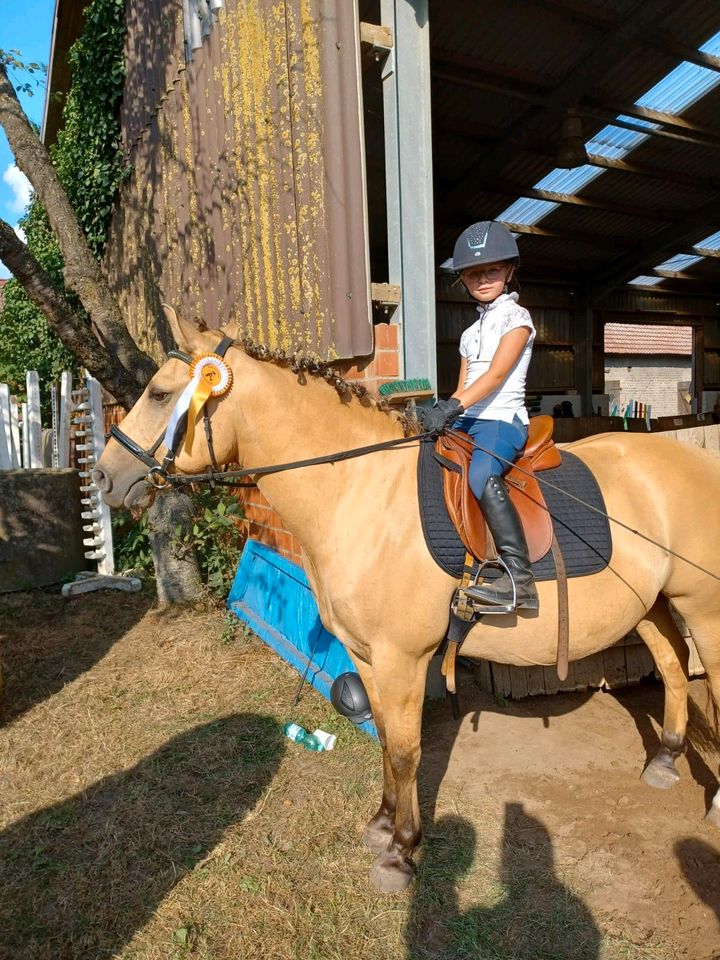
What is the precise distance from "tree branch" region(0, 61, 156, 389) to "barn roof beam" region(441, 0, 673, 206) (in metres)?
5.62

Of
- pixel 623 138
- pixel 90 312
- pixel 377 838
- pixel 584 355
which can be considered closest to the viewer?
pixel 377 838

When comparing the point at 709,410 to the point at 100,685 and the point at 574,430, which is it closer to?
the point at 574,430

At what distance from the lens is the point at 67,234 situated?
18.9ft

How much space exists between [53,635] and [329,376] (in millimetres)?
A: 4670

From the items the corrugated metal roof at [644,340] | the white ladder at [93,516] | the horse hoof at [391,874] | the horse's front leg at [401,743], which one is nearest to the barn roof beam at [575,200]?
the white ladder at [93,516]

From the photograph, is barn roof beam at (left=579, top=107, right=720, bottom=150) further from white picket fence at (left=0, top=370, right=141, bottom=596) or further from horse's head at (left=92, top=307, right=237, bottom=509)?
white picket fence at (left=0, top=370, right=141, bottom=596)

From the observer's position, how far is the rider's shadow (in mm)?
2420

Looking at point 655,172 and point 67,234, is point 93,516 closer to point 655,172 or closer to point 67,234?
point 67,234

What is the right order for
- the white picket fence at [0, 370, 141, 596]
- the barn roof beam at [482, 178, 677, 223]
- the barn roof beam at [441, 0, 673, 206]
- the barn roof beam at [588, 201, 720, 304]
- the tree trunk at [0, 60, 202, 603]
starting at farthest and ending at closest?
the barn roof beam at [588, 201, 720, 304] → the barn roof beam at [482, 178, 677, 223] → the white picket fence at [0, 370, 141, 596] → the barn roof beam at [441, 0, 673, 206] → the tree trunk at [0, 60, 202, 603]

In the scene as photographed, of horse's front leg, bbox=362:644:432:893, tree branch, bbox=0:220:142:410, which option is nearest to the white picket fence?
tree branch, bbox=0:220:142:410

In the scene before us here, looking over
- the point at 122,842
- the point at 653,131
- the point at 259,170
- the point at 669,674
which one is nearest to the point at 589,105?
the point at 653,131

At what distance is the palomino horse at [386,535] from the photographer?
104 inches

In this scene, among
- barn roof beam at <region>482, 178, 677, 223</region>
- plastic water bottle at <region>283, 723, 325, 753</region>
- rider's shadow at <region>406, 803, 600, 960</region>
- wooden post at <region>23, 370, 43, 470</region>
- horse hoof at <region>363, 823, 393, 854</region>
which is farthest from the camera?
barn roof beam at <region>482, 178, 677, 223</region>

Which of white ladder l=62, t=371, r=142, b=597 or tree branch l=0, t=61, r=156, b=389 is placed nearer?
tree branch l=0, t=61, r=156, b=389
